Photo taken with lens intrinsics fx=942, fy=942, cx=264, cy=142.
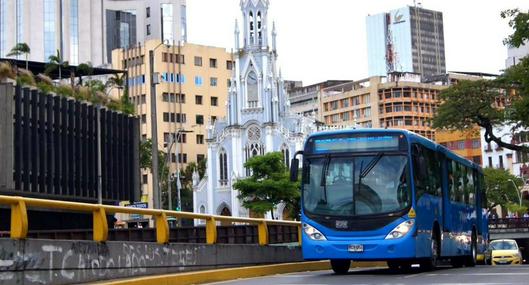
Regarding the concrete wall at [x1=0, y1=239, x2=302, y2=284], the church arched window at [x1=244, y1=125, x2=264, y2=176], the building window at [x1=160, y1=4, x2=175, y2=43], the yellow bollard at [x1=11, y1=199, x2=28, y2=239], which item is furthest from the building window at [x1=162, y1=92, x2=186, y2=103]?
the yellow bollard at [x1=11, y1=199, x2=28, y2=239]

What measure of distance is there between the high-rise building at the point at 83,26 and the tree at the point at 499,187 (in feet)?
164

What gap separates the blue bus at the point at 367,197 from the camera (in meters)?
19.5

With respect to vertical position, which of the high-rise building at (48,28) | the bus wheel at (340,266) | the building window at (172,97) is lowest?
the bus wheel at (340,266)

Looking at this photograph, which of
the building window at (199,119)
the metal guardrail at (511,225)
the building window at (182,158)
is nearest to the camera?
the metal guardrail at (511,225)

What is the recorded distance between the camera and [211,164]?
114 metres

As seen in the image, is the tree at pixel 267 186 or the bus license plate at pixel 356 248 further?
the tree at pixel 267 186

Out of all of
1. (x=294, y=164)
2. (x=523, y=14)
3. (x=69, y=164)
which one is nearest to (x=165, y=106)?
(x=69, y=164)

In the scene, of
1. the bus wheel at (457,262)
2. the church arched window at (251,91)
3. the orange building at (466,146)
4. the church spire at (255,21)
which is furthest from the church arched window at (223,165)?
the bus wheel at (457,262)

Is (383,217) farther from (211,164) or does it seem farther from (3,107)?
(211,164)

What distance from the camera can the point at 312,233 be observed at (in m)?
20.1

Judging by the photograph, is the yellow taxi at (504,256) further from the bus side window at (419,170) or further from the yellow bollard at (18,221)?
the yellow bollard at (18,221)

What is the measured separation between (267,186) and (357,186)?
65.8 meters

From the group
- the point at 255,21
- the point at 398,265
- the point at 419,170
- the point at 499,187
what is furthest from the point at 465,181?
the point at 499,187

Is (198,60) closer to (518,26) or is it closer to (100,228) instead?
(518,26)
